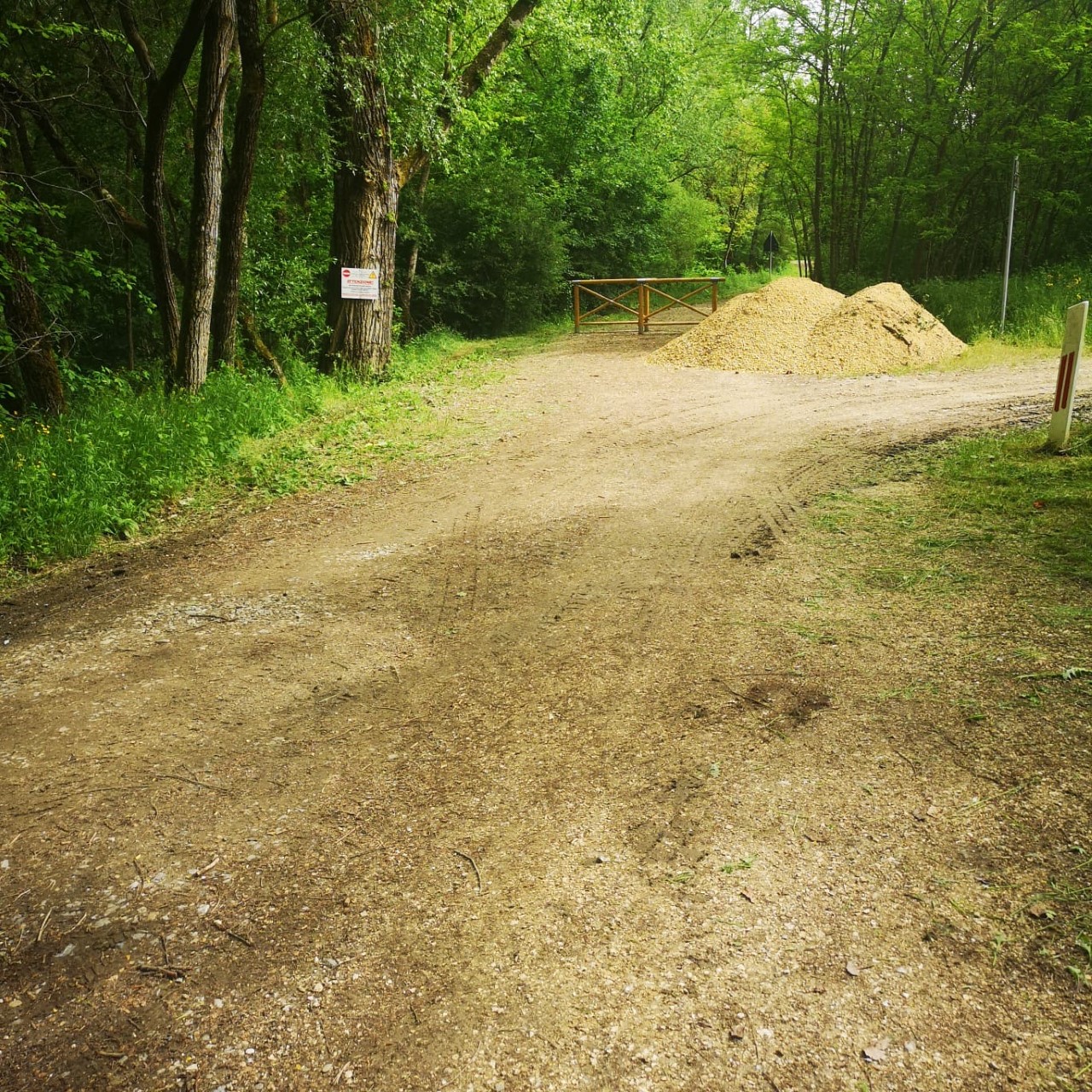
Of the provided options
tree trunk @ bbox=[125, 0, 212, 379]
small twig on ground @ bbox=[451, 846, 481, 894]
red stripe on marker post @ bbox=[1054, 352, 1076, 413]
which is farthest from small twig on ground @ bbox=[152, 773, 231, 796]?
tree trunk @ bbox=[125, 0, 212, 379]

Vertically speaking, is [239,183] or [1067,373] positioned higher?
[239,183]

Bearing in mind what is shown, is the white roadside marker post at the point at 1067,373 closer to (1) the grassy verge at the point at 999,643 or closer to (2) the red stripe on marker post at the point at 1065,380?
(2) the red stripe on marker post at the point at 1065,380

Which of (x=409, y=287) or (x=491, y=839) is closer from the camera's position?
(x=491, y=839)

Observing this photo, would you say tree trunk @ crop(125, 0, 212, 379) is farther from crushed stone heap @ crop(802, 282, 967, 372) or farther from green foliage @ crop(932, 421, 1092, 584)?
crushed stone heap @ crop(802, 282, 967, 372)

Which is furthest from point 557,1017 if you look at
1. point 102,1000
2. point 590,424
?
point 590,424

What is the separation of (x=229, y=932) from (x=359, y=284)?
1016cm

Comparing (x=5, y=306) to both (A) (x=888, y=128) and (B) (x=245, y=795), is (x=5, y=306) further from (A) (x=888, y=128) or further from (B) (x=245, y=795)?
(A) (x=888, y=128)

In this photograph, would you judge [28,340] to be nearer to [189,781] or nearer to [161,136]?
[161,136]

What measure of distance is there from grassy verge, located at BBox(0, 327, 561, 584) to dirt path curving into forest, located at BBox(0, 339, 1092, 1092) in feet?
2.85

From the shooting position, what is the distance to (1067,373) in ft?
20.7

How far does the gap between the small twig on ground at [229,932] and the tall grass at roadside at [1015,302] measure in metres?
14.2

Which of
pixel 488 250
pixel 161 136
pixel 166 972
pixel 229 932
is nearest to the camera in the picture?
pixel 166 972

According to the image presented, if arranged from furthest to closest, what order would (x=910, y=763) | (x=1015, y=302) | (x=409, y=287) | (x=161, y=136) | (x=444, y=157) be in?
1. (x=409, y=287)
2. (x=1015, y=302)
3. (x=444, y=157)
4. (x=161, y=136)
5. (x=910, y=763)

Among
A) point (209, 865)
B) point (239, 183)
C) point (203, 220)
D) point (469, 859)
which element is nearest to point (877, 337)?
point (239, 183)
